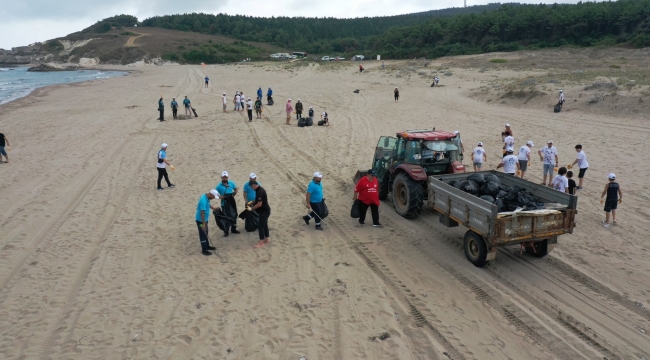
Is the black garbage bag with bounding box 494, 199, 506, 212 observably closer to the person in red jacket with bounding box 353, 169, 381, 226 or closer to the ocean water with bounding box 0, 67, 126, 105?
the person in red jacket with bounding box 353, 169, 381, 226

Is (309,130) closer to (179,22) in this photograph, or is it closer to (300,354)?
(300,354)

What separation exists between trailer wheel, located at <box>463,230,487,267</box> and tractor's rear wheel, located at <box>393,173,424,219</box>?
1.85 m

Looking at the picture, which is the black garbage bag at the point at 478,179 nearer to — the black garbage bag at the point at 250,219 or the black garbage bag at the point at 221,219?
the black garbage bag at the point at 250,219

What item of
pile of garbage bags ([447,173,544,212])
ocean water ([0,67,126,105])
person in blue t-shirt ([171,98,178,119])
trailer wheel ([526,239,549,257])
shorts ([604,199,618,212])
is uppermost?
ocean water ([0,67,126,105])

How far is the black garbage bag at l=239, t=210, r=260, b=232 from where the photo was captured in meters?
9.72

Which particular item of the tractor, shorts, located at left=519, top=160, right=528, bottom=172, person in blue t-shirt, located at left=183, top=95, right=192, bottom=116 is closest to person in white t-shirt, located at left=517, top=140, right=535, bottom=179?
shorts, located at left=519, top=160, right=528, bottom=172

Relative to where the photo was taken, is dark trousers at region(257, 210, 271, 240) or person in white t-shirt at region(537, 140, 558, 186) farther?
person in white t-shirt at region(537, 140, 558, 186)

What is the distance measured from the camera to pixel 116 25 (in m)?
149

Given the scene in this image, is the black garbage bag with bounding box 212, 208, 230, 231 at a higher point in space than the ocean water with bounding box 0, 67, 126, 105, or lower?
lower

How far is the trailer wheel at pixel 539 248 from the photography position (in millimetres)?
8164

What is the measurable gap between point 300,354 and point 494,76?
3760cm

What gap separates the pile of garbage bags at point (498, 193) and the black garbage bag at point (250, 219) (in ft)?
14.1

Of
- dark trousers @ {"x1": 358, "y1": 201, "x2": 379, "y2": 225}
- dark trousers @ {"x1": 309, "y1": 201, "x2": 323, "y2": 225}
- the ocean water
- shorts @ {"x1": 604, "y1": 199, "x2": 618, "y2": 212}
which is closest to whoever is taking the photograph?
shorts @ {"x1": 604, "y1": 199, "x2": 618, "y2": 212}

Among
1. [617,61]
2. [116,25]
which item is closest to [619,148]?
[617,61]
